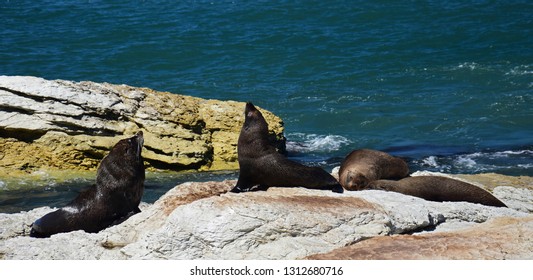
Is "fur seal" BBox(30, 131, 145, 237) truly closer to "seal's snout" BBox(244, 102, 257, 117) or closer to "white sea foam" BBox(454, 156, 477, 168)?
"seal's snout" BBox(244, 102, 257, 117)

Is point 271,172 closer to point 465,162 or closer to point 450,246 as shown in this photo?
point 450,246

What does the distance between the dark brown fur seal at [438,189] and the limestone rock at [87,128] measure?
211 inches

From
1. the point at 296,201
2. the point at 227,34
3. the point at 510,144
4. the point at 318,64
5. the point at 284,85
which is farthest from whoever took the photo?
the point at 227,34

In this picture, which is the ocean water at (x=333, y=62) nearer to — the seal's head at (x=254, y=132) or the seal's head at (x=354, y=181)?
the seal's head at (x=354, y=181)

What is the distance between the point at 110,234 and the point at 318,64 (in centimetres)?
2027

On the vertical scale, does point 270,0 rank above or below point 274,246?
below

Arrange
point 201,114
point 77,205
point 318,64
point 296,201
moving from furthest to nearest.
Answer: point 318,64 < point 201,114 < point 77,205 < point 296,201

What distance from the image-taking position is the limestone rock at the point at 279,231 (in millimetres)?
8250

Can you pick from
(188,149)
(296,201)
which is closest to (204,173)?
(188,149)

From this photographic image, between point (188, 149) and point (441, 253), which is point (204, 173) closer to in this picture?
point (188, 149)

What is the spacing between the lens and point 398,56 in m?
29.4

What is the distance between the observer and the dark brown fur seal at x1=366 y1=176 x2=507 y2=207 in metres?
11.4

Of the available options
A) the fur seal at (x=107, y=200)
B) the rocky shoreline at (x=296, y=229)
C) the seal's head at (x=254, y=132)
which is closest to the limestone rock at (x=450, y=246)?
the rocky shoreline at (x=296, y=229)

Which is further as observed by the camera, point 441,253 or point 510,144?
point 510,144
